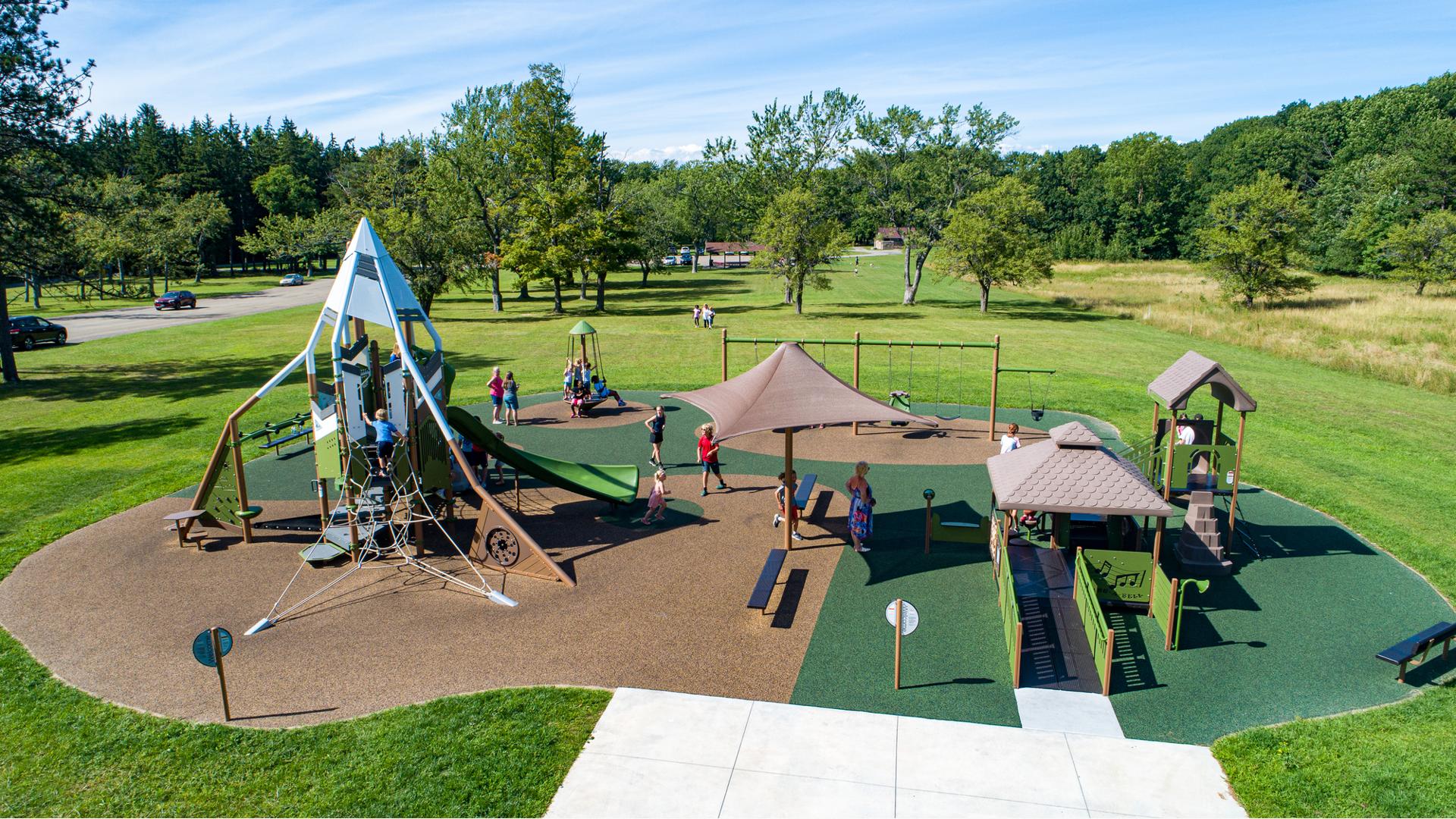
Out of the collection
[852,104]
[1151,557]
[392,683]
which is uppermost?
[852,104]

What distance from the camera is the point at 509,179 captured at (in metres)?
55.8

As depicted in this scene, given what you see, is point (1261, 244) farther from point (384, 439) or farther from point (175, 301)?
point (175, 301)

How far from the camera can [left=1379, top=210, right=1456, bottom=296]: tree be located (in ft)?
177

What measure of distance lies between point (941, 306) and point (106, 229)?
190 feet

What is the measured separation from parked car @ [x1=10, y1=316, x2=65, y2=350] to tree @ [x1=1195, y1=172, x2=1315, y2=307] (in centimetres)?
6629

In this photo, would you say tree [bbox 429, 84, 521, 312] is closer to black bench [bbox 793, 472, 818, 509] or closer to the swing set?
the swing set

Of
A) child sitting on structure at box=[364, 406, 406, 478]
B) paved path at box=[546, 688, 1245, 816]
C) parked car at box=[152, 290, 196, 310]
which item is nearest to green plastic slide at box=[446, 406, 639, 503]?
child sitting on structure at box=[364, 406, 406, 478]

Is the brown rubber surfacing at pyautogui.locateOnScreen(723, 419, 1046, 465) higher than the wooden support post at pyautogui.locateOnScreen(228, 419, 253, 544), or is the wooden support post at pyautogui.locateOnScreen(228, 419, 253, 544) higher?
the wooden support post at pyautogui.locateOnScreen(228, 419, 253, 544)

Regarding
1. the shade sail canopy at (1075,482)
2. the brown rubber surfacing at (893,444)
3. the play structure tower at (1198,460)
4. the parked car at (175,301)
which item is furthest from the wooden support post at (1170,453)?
the parked car at (175,301)

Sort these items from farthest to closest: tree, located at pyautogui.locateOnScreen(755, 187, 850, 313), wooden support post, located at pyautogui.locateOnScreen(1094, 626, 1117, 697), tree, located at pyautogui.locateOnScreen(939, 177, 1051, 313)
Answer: tree, located at pyautogui.locateOnScreen(939, 177, 1051, 313)
tree, located at pyautogui.locateOnScreen(755, 187, 850, 313)
wooden support post, located at pyautogui.locateOnScreen(1094, 626, 1117, 697)

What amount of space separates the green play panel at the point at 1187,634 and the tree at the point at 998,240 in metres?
37.3

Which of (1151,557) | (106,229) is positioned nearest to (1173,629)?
(1151,557)

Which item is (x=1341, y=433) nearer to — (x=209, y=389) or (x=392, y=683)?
(x=392, y=683)

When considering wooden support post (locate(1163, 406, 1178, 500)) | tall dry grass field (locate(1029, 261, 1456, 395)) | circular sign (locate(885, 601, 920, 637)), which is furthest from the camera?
tall dry grass field (locate(1029, 261, 1456, 395))
